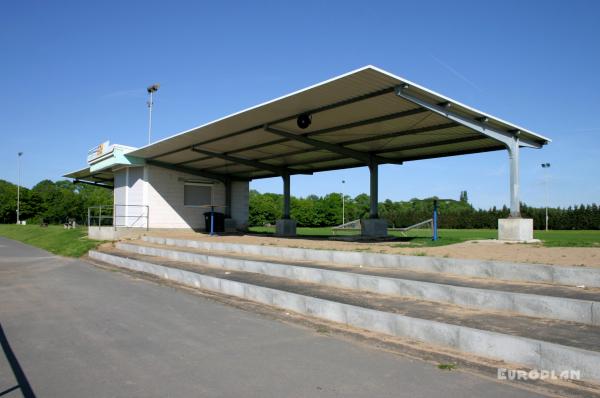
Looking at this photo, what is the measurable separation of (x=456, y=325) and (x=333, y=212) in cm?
6722

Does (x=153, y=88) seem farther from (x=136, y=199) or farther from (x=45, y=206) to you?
(x=45, y=206)

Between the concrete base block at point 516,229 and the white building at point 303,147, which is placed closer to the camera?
the white building at point 303,147

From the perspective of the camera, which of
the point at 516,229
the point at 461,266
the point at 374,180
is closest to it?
the point at 461,266

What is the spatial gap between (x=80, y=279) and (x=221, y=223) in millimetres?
17982

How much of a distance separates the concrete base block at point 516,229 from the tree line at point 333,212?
91.5ft

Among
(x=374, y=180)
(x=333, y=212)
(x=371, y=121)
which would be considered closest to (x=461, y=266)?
(x=371, y=121)

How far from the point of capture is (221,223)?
31953 millimetres

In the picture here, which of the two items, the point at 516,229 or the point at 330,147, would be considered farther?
the point at 330,147

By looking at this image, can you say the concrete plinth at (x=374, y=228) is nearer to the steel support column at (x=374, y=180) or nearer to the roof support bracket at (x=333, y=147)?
the steel support column at (x=374, y=180)

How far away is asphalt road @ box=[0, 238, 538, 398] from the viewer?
473 centimetres

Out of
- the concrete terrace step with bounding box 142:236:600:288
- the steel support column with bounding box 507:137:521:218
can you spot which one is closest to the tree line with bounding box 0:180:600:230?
the steel support column with bounding box 507:137:521:218

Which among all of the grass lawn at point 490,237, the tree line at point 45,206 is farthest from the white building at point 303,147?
the tree line at point 45,206

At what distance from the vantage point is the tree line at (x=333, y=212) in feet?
147

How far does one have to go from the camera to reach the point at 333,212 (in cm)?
7350
